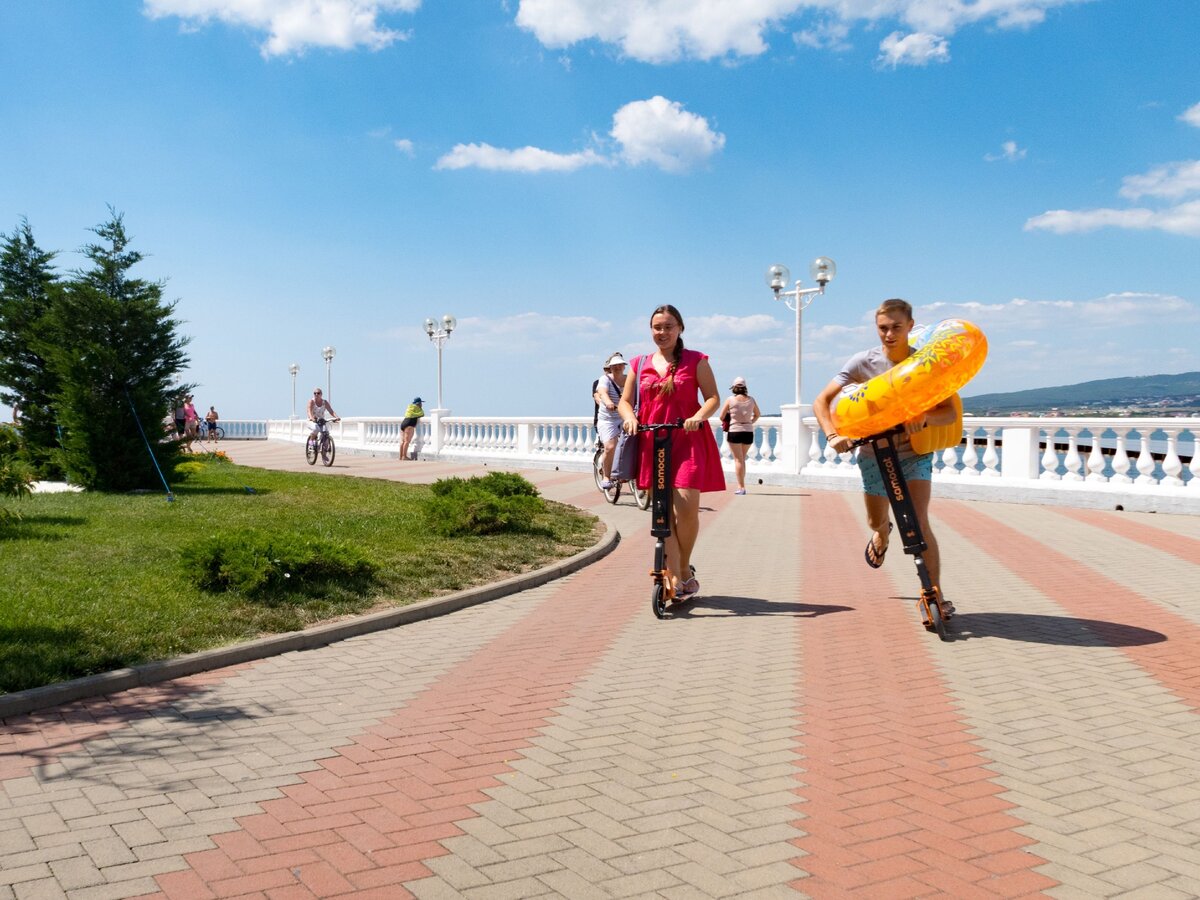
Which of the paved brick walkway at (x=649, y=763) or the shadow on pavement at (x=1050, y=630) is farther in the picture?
the shadow on pavement at (x=1050, y=630)

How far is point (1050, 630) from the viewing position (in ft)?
22.8

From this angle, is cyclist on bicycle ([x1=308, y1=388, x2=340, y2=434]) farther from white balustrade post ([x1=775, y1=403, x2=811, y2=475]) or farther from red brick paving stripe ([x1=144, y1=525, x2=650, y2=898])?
red brick paving stripe ([x1=144, y1=525, x2=650, y2=898])

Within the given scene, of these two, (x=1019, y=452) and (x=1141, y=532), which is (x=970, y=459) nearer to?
(x=1019, y=452)

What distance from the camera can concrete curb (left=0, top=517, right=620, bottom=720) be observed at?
5.29 metres

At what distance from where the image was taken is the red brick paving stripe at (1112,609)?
5.96 meters

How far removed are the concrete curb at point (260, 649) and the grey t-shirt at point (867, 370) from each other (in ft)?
11.1

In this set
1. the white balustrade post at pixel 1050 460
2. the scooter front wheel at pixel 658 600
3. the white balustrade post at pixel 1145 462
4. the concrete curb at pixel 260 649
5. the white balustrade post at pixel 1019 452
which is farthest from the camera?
the white balustrade post at pixel 1019 452

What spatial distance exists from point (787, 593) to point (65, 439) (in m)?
12.7

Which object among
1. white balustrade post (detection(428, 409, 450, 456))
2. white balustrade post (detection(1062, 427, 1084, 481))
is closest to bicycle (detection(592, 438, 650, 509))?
white balustrade post (detection(1062, 427, 1084, 481))

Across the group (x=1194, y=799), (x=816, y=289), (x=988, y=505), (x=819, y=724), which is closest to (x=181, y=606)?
(x=819, y=724)

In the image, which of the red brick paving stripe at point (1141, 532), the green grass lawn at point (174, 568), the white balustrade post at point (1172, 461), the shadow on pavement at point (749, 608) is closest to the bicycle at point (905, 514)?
the shadow on pavement at point (749, 608)

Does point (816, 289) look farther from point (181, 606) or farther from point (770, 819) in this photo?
point (770, 819)

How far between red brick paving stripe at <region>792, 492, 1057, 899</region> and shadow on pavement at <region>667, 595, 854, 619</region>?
2.08ft

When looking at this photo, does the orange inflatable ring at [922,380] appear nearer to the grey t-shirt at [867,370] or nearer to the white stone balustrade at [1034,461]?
the grey t-shirt at [867,370]
